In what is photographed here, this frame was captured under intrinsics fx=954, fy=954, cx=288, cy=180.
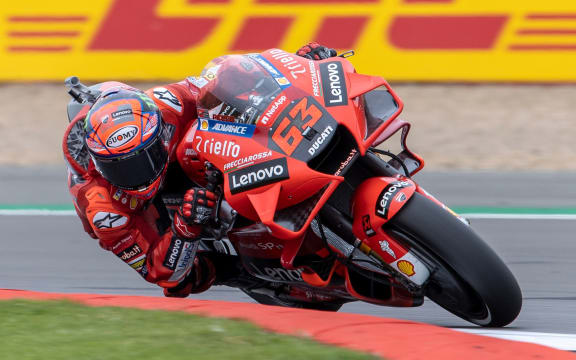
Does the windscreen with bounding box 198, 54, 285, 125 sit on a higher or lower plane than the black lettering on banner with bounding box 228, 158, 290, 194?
higher

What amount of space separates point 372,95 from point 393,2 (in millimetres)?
5640

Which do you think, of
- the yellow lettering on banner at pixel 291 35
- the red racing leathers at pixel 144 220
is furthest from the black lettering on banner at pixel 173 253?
the yellow lettering on banner at pixel 291 35

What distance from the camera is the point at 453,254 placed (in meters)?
3.75

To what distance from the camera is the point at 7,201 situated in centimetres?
755

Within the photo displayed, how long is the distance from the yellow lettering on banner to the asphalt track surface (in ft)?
6.26

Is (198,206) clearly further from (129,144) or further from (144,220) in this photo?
(144,220)

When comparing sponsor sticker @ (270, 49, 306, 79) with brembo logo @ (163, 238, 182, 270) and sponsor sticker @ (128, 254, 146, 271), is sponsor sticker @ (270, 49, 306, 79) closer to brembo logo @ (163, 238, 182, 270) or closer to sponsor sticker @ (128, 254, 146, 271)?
brembo logo @ (163, 238, 182, 270)

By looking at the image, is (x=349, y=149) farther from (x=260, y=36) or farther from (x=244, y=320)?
(x=260, y=36)

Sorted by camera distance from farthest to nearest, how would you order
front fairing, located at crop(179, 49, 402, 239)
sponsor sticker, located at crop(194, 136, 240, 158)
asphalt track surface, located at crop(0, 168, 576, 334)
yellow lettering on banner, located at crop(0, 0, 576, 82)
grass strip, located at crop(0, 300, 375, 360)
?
yellow lettering on banner, located at crop(0, 0, 576, 82), asphalt track surface, located at crop(0, 168, 576, 334), sponsor sticker, located at crop(194, 136, 240, 158), front fairing, located at crop(179, 49, 402, 239), grass strip, located at crop(0, 300, 375, 360)

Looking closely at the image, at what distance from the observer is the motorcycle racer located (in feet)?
13.0

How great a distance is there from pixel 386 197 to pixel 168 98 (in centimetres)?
128

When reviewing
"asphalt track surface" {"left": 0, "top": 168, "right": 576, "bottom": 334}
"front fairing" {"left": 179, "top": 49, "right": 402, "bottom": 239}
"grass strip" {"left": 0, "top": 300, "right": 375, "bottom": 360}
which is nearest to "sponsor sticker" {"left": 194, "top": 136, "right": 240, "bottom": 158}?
"front fairing" {"left": 179, "top": 49, "right": 402, "bottom": 239}

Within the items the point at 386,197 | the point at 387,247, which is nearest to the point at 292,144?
the point at 386,197


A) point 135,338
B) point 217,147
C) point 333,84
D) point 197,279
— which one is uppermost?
point 333,84
